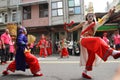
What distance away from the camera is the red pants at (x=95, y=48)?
5.77 metres

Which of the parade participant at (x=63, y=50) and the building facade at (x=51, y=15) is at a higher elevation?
the building facade at (x=51, y=15)

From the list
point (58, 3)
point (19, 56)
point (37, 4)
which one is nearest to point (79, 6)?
point (58, 3)

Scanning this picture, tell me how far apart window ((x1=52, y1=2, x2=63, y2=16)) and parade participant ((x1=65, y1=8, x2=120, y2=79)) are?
26366mm

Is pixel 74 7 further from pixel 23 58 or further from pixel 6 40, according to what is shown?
pixel 23 58

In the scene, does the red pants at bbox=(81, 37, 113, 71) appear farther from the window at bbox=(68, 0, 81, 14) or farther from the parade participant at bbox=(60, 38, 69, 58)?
the window at bbox=(68, 0, 81, 14)

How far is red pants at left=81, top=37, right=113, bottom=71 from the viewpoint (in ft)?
18.9

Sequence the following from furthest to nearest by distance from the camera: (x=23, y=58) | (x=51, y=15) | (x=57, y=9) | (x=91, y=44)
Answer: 1. (x=51, y=15)
2. (x=57, y=9)
3. (x=23, y=58)
4. (x=91, y=44)

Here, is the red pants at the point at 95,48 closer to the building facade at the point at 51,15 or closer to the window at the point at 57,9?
the building facade at the point at 51,15

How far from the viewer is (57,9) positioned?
3325 centimetres

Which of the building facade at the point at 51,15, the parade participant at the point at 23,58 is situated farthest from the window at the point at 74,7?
the parade participant at the point at 23,58

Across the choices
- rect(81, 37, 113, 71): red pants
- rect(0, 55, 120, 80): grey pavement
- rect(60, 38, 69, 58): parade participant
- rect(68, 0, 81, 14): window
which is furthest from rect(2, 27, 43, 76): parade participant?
rect(68, 0, 81, 14): window

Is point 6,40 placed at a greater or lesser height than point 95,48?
lesser

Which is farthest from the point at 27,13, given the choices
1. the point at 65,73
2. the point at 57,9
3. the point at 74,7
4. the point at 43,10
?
the point at 65,73

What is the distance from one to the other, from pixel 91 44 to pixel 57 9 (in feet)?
90.0
